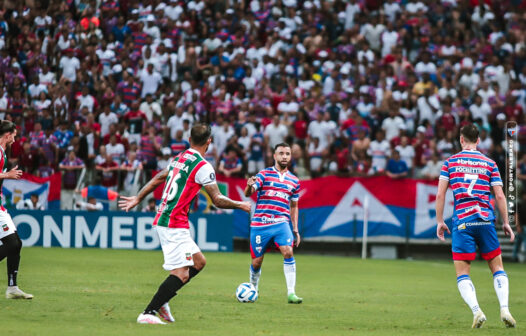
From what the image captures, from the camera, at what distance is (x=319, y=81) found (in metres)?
29.9

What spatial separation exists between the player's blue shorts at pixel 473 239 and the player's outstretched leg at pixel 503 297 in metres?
0.32

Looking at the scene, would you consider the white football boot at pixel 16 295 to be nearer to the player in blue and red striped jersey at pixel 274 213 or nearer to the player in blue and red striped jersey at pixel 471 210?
the player in blue and red striped jersey at pixel 274 213

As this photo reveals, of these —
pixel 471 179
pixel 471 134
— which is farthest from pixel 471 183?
pixel 471 134

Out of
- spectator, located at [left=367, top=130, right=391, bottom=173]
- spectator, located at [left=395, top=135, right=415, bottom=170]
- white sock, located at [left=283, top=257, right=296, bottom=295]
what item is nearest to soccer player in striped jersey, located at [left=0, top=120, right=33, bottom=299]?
white sock, located at [left=283, top=257, right=296, bottom=295]

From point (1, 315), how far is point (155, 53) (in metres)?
21.7

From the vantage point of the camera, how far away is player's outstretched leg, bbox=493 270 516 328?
10492 millimetres

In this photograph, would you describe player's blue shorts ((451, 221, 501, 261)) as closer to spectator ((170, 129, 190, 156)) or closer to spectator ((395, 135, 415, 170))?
spectator ((395, 135, 415, 170))

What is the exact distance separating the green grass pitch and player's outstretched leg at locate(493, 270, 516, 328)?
4.8 inches

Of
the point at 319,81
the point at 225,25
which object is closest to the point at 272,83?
the point at 319,81

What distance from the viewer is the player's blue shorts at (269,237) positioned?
1423cm

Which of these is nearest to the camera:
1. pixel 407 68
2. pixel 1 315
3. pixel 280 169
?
pixel 1 315

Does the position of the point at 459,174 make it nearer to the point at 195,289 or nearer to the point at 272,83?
the point at 195,289

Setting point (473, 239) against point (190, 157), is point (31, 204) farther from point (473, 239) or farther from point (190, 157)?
point (473, 239)

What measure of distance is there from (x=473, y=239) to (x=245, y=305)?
12.0ft
